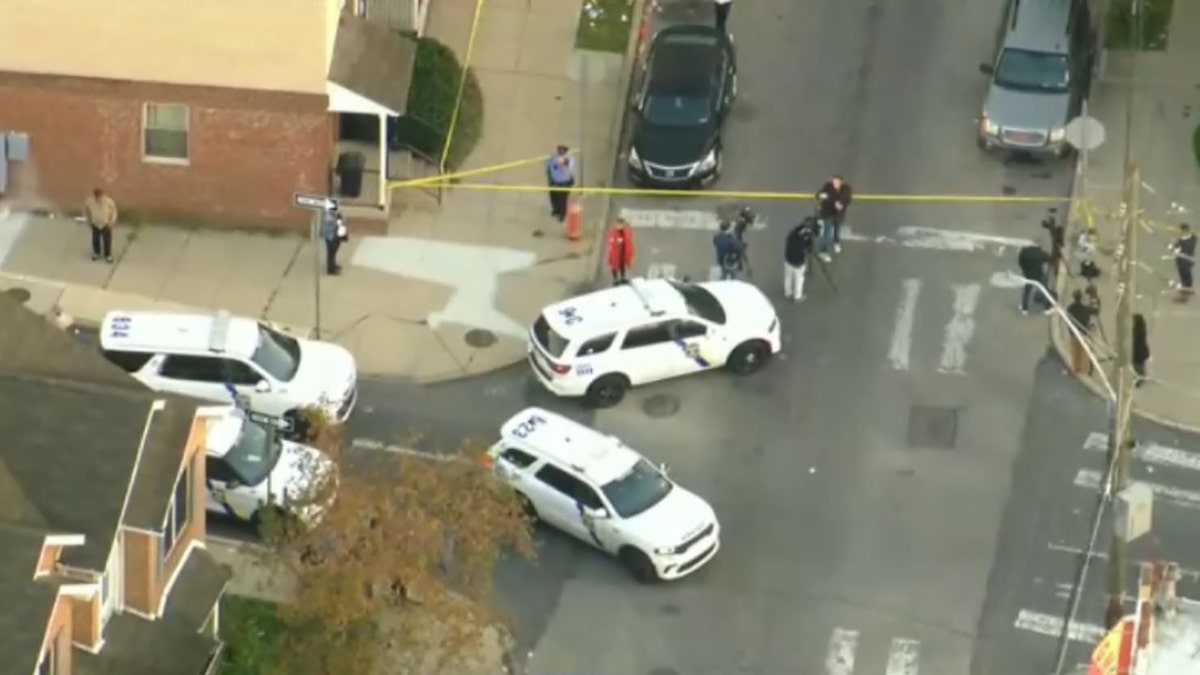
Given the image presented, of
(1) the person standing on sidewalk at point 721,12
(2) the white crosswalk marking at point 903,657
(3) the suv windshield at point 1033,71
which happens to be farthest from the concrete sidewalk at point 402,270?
(2) the white crosswalk marking at point 903,657

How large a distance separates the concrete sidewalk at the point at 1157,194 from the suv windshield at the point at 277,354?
1185cm

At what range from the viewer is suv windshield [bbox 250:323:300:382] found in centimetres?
4516

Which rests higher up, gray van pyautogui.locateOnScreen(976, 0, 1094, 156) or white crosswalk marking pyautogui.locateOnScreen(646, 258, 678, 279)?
gray van pyautogui.locateOnScreen(976, 0, 1094, 156)

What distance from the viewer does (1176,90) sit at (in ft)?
179

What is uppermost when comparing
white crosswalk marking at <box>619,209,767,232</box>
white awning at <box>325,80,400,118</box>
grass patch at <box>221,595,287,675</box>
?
white awning at <box>325,80,400,118</box>

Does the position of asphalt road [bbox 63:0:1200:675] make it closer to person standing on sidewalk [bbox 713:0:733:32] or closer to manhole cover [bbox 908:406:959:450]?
manhole cover [bbox 908:406:959:450]

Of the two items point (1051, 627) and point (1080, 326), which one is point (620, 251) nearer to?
point (1080, 326)

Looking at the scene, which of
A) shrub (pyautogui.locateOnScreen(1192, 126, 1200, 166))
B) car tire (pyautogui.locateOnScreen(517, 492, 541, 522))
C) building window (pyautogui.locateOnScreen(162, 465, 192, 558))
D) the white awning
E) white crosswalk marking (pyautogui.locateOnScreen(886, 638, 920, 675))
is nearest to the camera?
building window (pyautogui.locateOnScreen(162, 465, 192, 558))

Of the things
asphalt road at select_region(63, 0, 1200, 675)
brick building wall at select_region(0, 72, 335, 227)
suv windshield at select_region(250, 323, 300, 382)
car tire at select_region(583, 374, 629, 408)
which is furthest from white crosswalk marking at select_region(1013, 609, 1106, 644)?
brick building wall at select_region(0, 72, 335, 227)

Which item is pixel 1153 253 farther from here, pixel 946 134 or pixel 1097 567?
pixel 1097 567

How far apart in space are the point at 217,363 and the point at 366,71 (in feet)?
23.6

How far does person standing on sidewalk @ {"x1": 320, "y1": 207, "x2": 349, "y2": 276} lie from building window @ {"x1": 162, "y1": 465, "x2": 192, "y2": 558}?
32.2 feet

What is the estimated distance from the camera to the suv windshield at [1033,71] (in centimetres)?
5294

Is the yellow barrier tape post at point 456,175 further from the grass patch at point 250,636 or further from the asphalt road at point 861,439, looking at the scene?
the grass patch at point 250,636
